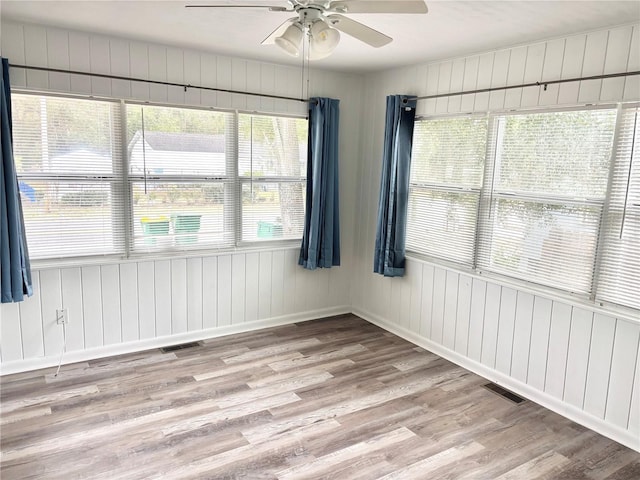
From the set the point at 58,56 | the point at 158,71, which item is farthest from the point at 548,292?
the point at 58,56

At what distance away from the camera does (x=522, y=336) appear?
3.38 metres

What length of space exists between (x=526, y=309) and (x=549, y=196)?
2.64ft

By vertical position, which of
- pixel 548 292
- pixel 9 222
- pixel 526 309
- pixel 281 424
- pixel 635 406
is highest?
pixel 9 222

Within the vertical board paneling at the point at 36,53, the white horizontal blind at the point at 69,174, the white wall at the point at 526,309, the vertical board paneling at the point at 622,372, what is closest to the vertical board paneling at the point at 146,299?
the white horizontal blind at the point at 69,174

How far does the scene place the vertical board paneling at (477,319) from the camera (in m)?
3.66

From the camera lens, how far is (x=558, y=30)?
2.90 metres

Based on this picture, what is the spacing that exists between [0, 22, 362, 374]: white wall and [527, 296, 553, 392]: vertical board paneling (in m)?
2.11

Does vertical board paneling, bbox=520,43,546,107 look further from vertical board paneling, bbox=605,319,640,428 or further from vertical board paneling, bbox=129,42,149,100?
vertical board paneling, bbox=129,42,149,100

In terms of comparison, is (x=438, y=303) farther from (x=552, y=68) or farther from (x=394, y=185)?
(x=552, y=68)

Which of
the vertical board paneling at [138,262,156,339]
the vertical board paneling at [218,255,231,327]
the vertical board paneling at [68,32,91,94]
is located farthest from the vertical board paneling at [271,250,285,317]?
the vertical board paneling at [68,32,91,94]

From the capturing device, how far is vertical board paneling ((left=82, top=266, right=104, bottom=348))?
143 inches

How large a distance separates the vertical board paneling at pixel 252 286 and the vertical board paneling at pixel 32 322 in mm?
1659

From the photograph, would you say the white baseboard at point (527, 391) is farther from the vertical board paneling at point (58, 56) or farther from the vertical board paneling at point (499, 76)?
the vertical board paneling at point (58, 56)

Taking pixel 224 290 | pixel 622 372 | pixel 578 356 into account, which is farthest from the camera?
pixel 224 290
